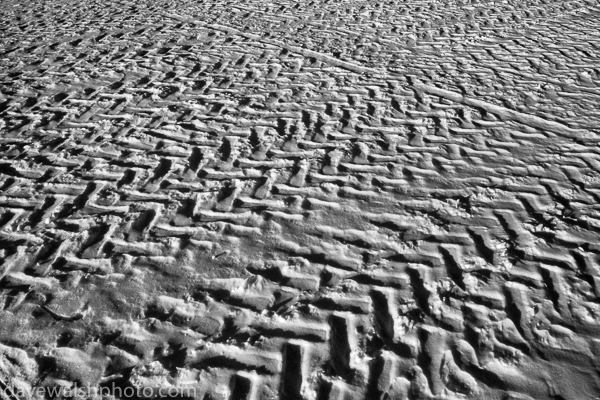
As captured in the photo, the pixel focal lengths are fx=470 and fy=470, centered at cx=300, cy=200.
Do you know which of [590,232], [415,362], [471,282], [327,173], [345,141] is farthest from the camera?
[345,141]

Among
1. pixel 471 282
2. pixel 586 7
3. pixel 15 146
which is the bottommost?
pixel 15 146

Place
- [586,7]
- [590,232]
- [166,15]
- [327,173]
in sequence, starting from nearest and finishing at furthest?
[590,232], [327,173], [586,7], [166,15]

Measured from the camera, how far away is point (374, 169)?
440cm

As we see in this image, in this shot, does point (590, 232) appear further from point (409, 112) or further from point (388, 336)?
point (409, 112)

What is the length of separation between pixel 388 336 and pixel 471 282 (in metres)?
0.76

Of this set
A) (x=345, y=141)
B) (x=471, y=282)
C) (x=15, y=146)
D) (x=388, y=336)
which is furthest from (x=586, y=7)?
(x=15, y=146)

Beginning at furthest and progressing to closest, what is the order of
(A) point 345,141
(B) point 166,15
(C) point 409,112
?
(B) point 166,15, (C) point 409,112, (A) point 345,141

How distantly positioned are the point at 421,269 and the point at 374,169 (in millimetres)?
1285

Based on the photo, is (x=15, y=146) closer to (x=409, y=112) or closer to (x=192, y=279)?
(x=192, y=279)

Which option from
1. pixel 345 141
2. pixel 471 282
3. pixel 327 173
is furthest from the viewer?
pixel 345 141

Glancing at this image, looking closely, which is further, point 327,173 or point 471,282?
point 327,173

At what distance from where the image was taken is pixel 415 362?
2.84 m

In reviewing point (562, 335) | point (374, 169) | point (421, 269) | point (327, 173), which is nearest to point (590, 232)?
point (562, 335)

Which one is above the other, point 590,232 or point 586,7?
point 586,7
